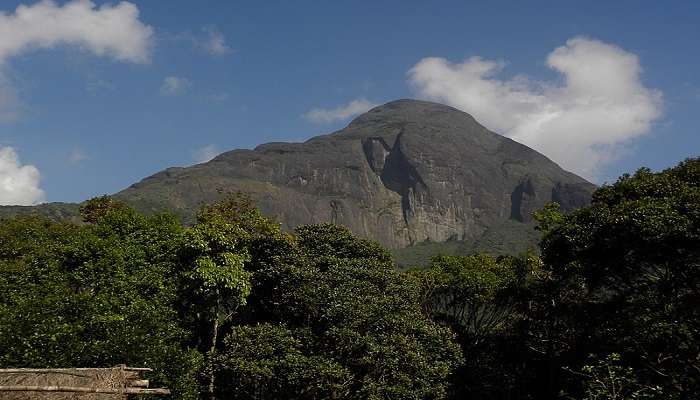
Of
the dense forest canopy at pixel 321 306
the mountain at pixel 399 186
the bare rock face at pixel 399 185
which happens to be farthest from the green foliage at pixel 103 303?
the bare rock face at pixel 399 185

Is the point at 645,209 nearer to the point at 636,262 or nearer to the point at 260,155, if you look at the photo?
the point at 636,262

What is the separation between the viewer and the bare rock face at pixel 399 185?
524ft

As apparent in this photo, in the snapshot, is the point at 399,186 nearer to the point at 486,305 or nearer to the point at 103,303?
the point at 486,305

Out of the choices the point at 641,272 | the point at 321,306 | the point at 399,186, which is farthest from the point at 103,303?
the point at 399,186

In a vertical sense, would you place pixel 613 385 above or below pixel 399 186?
below

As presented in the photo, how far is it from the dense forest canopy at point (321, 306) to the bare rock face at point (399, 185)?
12725 cm

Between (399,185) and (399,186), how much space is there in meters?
0.34

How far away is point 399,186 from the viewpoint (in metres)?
188

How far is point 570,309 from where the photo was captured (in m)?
20.9

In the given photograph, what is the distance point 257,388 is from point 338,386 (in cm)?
234

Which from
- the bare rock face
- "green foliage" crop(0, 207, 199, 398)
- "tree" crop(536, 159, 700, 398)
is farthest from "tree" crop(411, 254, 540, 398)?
the bare rock face

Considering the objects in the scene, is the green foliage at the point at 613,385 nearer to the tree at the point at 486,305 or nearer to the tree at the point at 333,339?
the tree at the point at 333,339

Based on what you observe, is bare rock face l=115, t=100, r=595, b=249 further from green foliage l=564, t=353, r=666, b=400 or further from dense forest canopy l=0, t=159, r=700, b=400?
green foliage l=564, t=353, r=666, b=400

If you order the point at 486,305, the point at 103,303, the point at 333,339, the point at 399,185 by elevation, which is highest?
the point at 399,185
